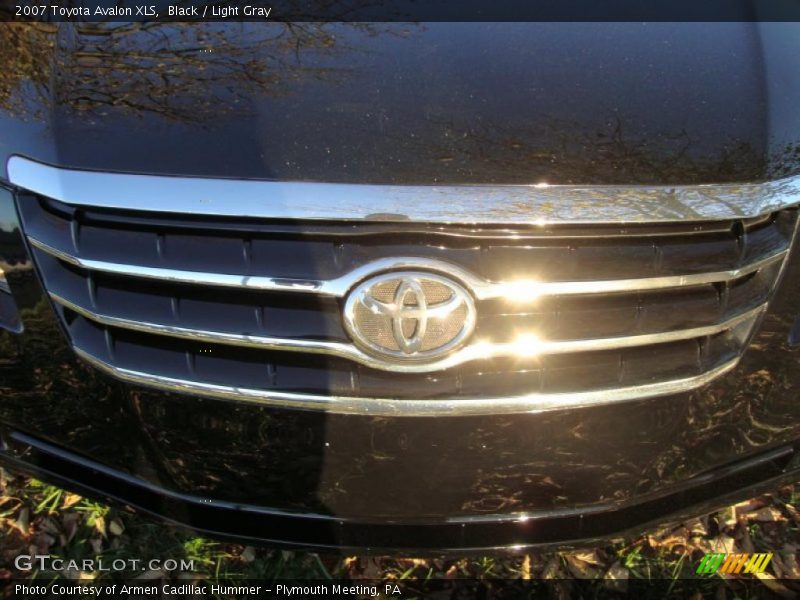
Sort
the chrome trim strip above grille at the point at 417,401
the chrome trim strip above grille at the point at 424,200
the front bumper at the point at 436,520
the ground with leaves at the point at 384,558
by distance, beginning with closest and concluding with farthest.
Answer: the chrome trim strip above grille at the point at 424,200 → the chrome trim strip above grille at the point at 417,401 → the front bumper at the point at 436,520 → the ground with leaves at the point at 384,558

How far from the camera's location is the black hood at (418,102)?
4.58 feet

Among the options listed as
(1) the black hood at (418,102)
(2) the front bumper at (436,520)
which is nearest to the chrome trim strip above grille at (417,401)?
(2) the front bumper at (436,520)

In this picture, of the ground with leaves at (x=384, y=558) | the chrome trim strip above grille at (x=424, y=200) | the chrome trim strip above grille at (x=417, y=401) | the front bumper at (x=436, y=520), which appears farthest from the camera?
the ground with leaves at (x=384, y=558)

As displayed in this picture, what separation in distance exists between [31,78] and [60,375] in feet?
2.17

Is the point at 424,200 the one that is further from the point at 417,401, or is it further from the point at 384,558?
the point at 384,558

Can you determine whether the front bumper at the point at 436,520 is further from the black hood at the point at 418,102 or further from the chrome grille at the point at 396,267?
the black hood at the point at 418,102

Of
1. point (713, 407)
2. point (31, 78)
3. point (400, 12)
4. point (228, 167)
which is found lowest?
point (713, 407)

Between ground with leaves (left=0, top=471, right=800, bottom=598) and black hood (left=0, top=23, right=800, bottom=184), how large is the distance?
1.22m

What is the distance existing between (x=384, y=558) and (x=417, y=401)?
88 cm

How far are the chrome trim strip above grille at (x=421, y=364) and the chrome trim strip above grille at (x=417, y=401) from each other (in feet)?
0.28

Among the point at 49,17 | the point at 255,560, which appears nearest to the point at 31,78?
the point at 49,17

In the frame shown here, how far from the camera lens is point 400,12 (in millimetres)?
1661

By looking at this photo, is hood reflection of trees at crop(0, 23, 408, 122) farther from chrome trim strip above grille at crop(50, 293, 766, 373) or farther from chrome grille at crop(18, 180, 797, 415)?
chrome trim strip above grille at crop(50, 293, 766, 373)

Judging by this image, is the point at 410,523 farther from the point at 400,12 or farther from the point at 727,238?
the point at 400,12
